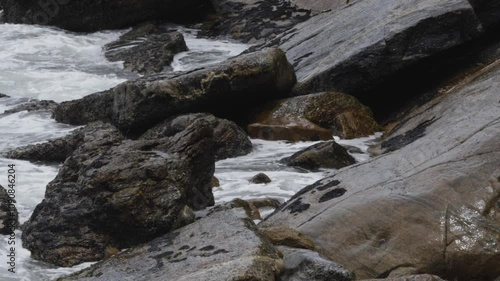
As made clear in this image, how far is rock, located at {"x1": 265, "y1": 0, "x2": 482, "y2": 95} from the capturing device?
9836 mm

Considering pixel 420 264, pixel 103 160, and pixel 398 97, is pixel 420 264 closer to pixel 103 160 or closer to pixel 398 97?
pixel 103 160

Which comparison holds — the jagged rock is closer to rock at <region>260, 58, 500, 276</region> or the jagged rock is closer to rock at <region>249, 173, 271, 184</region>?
rock at <region>249, 173, 271, 184</region>

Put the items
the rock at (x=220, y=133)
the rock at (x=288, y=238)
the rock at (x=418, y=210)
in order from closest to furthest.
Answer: the rock at (x=418, y=210)
the rock at (x=288, y=238)
the rock at (x=220, y=133)

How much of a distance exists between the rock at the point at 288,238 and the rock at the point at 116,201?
0.74 m

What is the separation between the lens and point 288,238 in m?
5.39

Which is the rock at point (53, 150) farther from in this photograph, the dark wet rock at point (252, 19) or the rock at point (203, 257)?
the dark wet rock at point (252, 19)

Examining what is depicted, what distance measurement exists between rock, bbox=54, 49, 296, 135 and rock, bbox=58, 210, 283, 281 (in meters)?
4.03

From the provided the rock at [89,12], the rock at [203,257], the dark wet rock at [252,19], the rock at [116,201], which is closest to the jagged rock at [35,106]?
the dark wet rock at [252,19]

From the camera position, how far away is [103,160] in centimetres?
649

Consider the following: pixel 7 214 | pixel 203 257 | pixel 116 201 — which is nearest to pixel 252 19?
pixel 7 214

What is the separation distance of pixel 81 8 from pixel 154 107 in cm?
874

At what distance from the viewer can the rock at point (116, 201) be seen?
5.96 metres

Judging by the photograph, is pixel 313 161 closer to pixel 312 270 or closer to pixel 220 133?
pixel 220 133

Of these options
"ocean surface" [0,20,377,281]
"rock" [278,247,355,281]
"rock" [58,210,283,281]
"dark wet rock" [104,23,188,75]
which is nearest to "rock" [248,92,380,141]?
"ocean surface" [0,20,377,281]
